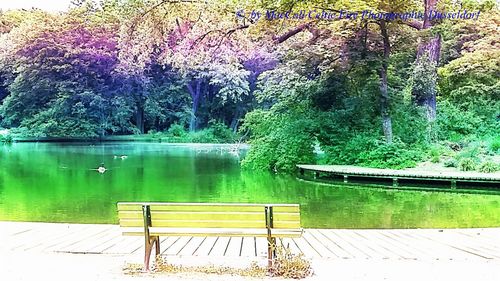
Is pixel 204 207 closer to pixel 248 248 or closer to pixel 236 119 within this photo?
pixel 248 248

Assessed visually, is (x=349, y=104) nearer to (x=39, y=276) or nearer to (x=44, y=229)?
(x=44, y=229)

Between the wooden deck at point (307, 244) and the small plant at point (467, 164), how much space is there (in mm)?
9894

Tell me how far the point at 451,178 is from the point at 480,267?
34.2 ft

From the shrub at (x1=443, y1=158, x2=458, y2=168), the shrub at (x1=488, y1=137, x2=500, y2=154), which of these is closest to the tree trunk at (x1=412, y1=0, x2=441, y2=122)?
the shrub at (x1=488, y1=137, x2=500, y2=154)

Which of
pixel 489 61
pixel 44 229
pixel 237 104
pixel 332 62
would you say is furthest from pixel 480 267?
pixel 237 104

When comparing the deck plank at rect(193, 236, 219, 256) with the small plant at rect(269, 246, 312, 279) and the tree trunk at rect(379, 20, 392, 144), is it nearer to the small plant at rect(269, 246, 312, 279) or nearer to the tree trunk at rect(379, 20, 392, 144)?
the small plant at rect(269, 246, 312, 279)

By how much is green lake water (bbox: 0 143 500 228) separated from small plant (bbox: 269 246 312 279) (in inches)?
168

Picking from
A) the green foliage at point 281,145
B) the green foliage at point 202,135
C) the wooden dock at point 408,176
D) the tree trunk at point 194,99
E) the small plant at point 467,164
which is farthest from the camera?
the tree trunk at point 194,99

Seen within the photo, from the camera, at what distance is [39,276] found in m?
4.41

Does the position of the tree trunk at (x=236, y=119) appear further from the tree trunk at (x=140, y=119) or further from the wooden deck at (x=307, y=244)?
the wooden deck at (x=307, y=244)

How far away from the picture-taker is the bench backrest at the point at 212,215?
4.61 meters

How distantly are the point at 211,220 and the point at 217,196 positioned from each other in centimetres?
819

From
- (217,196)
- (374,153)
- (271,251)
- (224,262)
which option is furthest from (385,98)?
(271,251)

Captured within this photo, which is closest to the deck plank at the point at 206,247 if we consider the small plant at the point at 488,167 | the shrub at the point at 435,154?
the small plant at the point at 488,167
